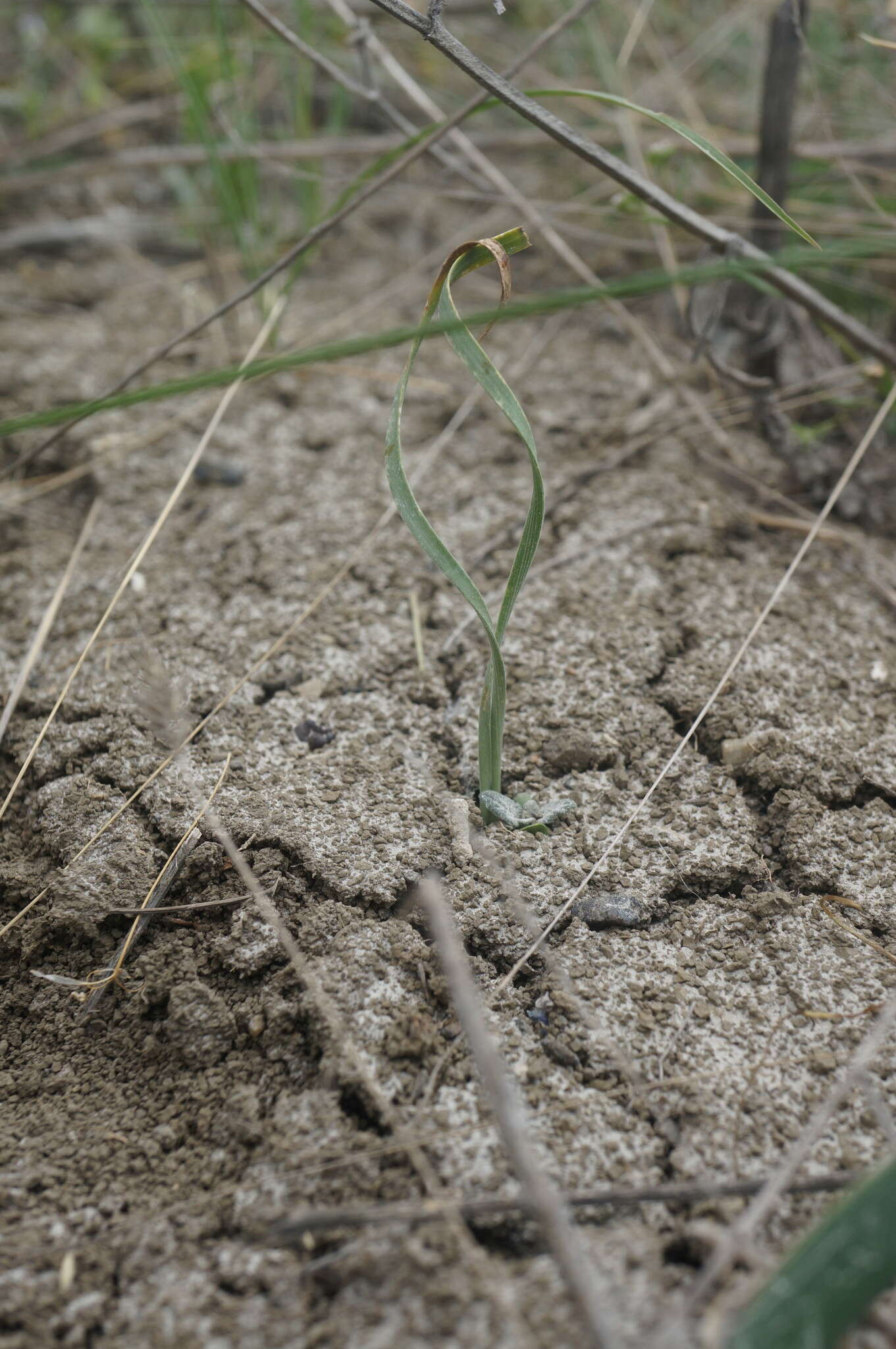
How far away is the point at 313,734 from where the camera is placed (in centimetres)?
120

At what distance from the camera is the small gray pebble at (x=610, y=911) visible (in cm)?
101

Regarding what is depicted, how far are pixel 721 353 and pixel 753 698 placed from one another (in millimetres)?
806

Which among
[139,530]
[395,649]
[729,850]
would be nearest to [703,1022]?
[729,850]

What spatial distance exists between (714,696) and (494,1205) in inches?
26.7

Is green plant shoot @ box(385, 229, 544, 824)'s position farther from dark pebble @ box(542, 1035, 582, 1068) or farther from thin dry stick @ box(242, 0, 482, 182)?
thin dry stick @ box(242, 0, 482, 182)

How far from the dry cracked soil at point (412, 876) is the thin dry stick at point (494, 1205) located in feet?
0.04

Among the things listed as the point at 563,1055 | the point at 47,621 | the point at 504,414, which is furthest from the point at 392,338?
the point at 47,621

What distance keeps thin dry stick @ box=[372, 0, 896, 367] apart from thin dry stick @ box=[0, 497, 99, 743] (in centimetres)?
88

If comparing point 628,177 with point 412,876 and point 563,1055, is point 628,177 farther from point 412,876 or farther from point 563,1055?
point 563,1055

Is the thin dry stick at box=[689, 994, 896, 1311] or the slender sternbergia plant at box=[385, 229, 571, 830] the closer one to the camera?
the thin dry stick at box=[689, 994, 896, 1311]

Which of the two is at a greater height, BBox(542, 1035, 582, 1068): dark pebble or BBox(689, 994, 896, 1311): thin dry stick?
BBox(689, 994, 896, 1311): thin dry stick

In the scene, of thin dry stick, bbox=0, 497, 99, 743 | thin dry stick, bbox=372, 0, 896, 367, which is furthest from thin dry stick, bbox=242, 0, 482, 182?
thin dry stick, bbox=0, 497, 99, 743

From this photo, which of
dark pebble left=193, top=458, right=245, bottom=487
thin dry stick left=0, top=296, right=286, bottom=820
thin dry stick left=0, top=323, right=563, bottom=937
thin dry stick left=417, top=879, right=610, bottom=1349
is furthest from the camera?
dark pebble left=193, top=458, right=245, bottom=487

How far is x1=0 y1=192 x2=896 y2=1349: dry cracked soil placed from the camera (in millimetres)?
777
